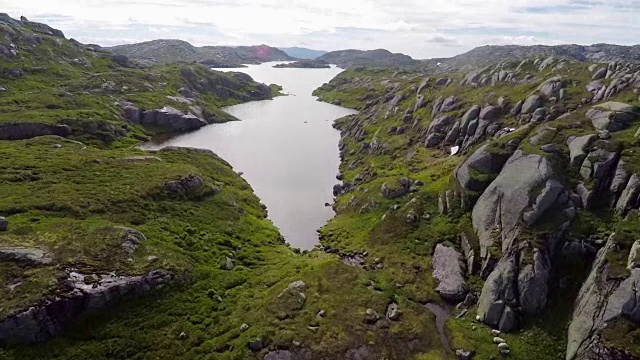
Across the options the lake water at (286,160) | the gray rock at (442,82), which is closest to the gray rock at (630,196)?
the lake water at (286,160)

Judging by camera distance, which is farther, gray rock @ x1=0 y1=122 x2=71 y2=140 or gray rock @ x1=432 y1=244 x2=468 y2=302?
gray rock @ x1=0 y1=122 x2=71 y2=140

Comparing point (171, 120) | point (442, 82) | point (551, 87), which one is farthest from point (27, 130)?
point (551, 87)

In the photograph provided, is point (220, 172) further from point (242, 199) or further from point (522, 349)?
point (522, 349)

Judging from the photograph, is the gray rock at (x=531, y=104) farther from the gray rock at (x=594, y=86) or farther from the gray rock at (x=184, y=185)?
the gray rock at (x=184, y=185)

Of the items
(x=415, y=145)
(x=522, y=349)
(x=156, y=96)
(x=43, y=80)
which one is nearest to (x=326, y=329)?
(x=522, y=349)

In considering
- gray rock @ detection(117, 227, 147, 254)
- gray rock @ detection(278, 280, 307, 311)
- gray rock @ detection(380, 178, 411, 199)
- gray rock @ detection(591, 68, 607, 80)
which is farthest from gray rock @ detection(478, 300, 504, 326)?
gray rock @ detection(591, 68, 607, 80)

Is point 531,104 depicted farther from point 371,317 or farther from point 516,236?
point 371,317

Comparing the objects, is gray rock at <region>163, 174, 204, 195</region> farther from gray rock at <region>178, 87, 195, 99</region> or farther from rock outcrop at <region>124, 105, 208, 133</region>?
gray rock at <region>178, 87, 195, 99</region>
